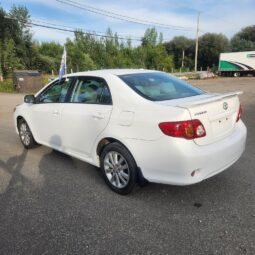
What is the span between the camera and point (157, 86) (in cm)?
411

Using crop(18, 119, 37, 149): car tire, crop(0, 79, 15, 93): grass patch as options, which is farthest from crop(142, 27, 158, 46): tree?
crop(18, 119, 37, 149): car tire

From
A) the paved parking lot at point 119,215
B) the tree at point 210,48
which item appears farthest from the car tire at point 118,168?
the tree at point 210,48

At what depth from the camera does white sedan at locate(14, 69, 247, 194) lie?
3279mm

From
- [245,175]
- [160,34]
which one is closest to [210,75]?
[160,34]

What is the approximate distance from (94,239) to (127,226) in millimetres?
397

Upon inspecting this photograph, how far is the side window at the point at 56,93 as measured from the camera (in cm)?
490

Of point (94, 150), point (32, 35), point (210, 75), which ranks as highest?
point (32, 35)

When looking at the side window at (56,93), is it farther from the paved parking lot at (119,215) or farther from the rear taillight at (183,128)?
the rear taillight at (183,128)

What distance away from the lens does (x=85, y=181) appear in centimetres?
446

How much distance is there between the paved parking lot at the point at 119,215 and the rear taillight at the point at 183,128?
93 centimetres

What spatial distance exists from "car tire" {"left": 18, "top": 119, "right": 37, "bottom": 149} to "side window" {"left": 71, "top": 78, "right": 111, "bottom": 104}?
1.75m

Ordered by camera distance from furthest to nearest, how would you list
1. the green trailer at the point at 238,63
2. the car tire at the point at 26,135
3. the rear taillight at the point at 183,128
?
the green trailer at the point at 238,63 < the car tire at the point at 26,135 < the rear taillight at the point at 183,128

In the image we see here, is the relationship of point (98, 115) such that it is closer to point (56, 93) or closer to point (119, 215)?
point (119, 215)

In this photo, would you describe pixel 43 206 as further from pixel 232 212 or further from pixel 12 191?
pixel 232 212
